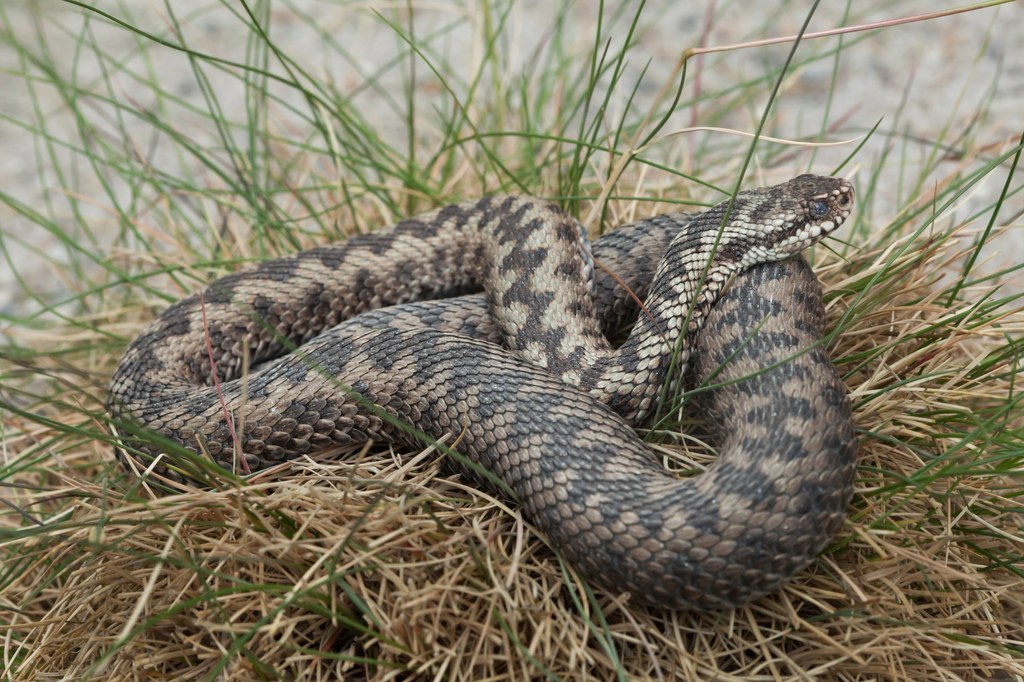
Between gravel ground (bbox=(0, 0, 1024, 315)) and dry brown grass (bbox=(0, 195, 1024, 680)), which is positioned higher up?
gravel ground (bbox=(0, 0, 1024, 315))

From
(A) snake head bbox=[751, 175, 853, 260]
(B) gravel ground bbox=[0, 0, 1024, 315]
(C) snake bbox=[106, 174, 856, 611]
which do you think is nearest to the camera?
(C) snake bbox=[106, 174, 856, 611]

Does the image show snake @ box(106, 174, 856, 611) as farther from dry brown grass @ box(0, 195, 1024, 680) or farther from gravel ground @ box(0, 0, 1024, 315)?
gravel ground @ box(0, 0, 1024, 315)

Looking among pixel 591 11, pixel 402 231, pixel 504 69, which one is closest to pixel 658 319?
pixel 402 231

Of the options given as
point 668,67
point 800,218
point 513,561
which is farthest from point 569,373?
point 668,67

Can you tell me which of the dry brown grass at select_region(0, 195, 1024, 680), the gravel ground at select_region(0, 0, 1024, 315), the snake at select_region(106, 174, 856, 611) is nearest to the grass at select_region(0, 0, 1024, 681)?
the dry brown grass at select_region(0, 195, 1024, 680)

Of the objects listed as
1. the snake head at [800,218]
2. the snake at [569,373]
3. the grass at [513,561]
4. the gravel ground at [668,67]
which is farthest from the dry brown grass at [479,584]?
the gravel ground at [668,67]

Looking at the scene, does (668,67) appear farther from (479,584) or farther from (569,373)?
(479,584)

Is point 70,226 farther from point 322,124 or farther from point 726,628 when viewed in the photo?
point 726,628
